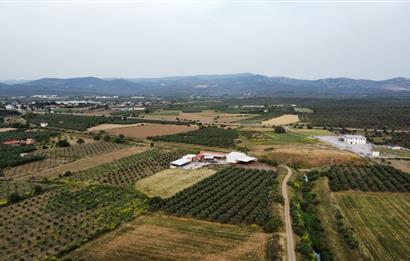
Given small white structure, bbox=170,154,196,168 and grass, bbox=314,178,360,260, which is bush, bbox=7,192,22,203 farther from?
grass, bbox=314,178,360,260

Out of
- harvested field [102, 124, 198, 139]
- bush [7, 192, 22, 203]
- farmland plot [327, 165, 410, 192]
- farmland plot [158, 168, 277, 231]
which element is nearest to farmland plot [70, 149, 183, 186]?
bush [7, 192, 22, 203]

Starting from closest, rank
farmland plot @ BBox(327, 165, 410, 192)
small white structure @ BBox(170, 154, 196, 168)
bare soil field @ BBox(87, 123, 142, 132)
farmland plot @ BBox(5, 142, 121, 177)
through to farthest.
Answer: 1. farmland plot @ BBox(327, 165, 410, 192)
2. farmland plot @ BBox(5, 142, 121, 177)
3. small white structure @ BBox(170, 154, 196, 168)
4. bare soil field @ BBox(87, 123, 142, 132)

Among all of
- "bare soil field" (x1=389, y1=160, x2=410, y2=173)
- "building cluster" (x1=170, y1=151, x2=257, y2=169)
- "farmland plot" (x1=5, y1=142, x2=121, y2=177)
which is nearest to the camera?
"farmland plot" (x1=5, y1=142, x2=121, y2=177)

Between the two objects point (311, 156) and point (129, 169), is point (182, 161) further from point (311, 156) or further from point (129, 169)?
point (311, 156)

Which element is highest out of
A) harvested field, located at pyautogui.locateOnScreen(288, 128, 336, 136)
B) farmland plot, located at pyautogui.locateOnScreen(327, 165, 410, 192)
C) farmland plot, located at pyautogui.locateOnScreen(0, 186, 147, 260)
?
farmland plot, located at pyautogui.locateOnScreen(327, 165, 410, 192)

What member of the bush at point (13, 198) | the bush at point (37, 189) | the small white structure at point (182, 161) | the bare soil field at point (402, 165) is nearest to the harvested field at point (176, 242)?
the bush at point (13, 198)

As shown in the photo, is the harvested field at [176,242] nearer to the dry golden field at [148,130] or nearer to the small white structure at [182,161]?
the small white structure at [182,161]

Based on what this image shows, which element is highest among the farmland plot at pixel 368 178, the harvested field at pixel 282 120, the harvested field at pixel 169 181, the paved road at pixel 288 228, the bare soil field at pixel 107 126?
the farmland plot at pixel 368 178
